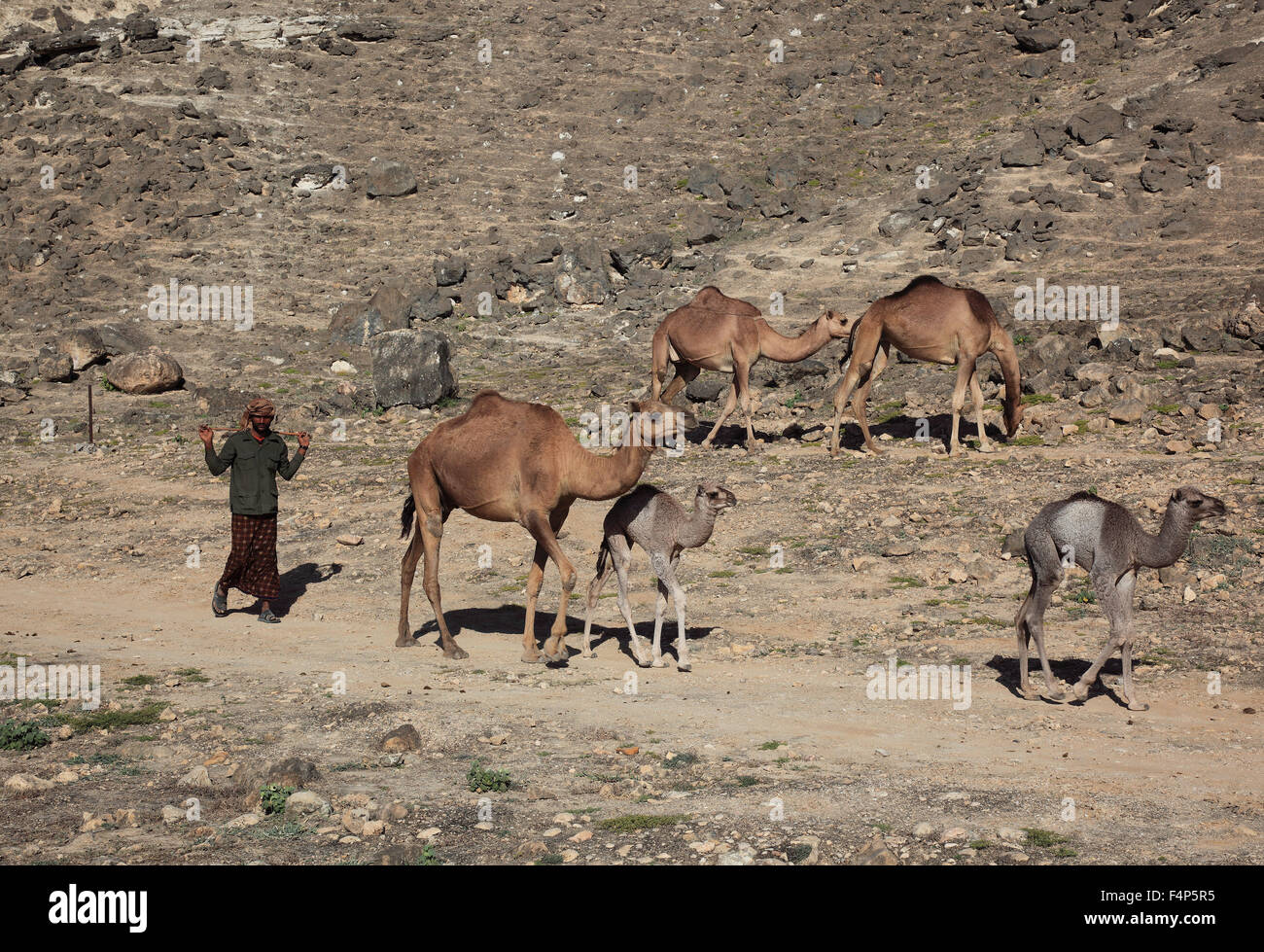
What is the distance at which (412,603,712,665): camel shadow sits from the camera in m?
14.9

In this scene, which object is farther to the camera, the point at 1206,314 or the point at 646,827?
the point at 1206,314

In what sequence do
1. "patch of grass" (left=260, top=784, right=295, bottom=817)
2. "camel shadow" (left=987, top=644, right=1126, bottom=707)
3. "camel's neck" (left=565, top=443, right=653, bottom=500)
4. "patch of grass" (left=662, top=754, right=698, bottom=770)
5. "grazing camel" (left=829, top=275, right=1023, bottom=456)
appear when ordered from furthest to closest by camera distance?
"grazing camel" (left=829, top=275, right=1023, bottom=456) → "camel's neck" (left=565, top=443, right=653, bottom=500) → "camel shadow" (left=987, top=644, right=1126, bottom=707) → "patch of grass" (left=662, top=754, right=698, bottom=770) → "patch of grass" (left=260, top=784, right=295, bottom=817)

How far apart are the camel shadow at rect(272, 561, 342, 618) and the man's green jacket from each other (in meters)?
1.19

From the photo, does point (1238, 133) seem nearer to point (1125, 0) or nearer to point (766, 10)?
point (1125, 0)

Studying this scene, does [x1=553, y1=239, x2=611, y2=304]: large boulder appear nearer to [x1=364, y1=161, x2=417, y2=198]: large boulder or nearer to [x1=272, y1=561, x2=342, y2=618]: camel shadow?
[x1=364, y1=161, x2=417, y2=198]: large boulder

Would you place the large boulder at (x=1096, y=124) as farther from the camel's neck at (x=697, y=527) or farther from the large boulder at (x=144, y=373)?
the camel's neck at (x=697, y=527)

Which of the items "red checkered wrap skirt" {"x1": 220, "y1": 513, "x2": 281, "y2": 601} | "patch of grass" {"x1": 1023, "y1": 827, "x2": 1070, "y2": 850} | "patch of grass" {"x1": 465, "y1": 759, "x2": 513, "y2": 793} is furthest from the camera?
"red checkered wrap skirt" {"x1": 220, "y1": 513, "x2": 281, "y2": 601}

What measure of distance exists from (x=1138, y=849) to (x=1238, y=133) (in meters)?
30.9

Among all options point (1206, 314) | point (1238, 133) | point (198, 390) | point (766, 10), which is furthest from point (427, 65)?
point (1206, 314)

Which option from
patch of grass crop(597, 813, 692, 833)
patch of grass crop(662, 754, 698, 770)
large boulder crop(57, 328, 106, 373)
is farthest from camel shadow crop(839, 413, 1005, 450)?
large boulder crop(57, 328, 106, 373)

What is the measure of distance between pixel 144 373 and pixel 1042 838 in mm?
23835

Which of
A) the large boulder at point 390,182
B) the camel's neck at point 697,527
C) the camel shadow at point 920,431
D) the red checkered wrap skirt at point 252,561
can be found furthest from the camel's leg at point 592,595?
the large boulder at point 390,182

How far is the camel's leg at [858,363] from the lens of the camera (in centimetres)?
2244

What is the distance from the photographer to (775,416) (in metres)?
25.8
